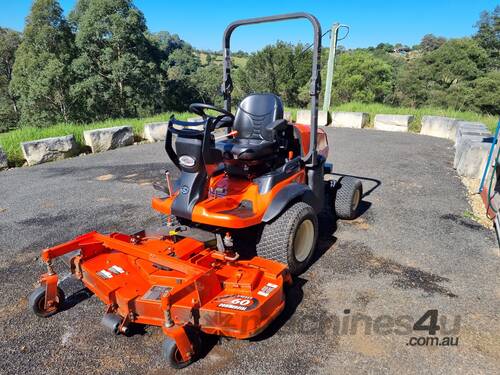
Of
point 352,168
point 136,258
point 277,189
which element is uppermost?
point 277,189

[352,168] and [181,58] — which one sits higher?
[181,58]

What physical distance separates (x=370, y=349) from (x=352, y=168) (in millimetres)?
5346

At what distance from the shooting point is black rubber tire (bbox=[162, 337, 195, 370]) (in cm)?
217

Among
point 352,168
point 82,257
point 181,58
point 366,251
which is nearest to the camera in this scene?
point 82,257

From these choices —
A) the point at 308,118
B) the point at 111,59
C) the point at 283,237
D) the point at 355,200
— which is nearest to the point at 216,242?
the point at 283,237

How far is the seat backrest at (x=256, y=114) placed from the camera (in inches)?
144

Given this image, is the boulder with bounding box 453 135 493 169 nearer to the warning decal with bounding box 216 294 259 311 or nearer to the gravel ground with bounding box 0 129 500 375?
the gravel ground with bounding box 0 129 500 375

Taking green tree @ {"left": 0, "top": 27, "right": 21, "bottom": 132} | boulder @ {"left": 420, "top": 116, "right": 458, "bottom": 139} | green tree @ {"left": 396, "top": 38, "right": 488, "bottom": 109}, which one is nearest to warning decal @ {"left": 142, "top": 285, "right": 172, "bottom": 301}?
boulder @ {"left": 420, "top": 116, "right": 458, "bottom": 139}

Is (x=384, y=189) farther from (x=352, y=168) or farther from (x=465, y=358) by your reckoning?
(x=465, y=358)

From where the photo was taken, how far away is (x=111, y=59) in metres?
24.4

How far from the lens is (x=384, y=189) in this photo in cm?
590

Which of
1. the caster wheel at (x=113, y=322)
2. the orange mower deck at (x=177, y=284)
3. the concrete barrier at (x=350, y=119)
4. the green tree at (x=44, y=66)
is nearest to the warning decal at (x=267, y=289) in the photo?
the orange mower deck at (x=177, y=284)

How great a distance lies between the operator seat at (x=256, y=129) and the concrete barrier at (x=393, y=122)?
9.78 meters

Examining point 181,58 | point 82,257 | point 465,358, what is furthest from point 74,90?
point 465,358
